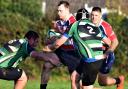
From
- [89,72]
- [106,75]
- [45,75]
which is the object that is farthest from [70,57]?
[89,72]

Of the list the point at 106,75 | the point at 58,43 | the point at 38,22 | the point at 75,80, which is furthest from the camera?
the point at 38,22

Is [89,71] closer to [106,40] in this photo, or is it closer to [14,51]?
[106,40]

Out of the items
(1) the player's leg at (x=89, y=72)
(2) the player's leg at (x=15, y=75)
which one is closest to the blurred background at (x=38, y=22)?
(2) the player's leg at (x=15, y=75)

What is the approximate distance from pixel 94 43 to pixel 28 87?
533 cm

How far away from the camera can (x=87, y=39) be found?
1048 cm

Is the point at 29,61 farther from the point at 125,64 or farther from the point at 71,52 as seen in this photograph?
the point at 71,52

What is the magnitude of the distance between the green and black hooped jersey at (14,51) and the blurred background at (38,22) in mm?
7548

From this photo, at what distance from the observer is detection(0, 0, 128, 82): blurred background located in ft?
63.5

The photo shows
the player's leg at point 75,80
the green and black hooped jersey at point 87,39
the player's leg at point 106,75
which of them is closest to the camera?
the green and black hooped jersey at point 87,39

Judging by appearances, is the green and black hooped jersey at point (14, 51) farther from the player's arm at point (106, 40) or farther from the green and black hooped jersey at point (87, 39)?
the player's arm at point (106, 40)

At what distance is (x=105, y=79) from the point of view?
12805mm

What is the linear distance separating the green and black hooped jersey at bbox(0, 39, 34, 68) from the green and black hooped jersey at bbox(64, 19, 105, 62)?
41.8 inches

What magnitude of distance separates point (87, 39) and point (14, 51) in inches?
60.4

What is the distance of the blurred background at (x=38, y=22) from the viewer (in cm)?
1934
